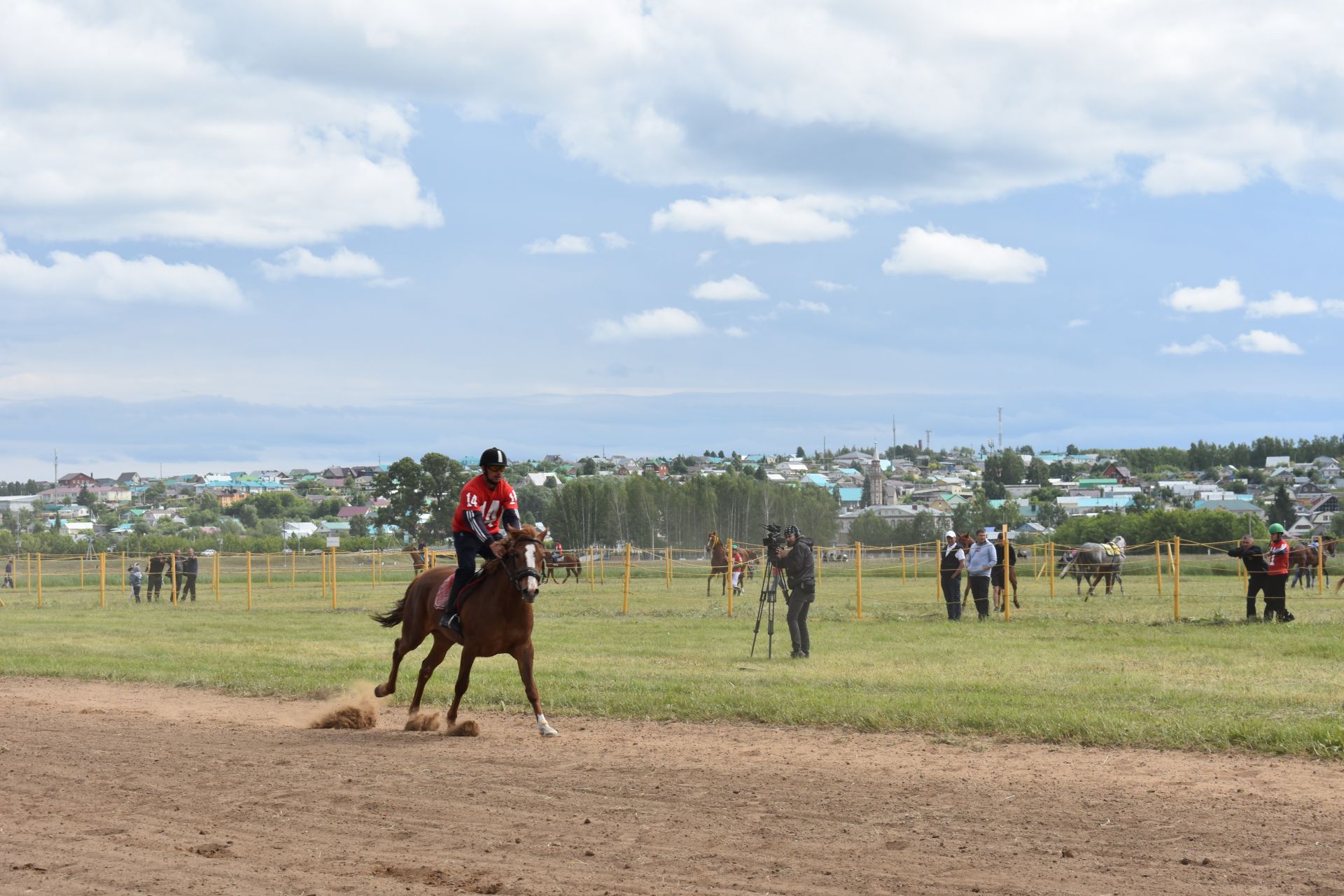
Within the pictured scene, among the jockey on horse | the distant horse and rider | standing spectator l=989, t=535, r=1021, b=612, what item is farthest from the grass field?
the distant horse and rider

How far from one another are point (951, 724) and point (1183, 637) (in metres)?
10.2

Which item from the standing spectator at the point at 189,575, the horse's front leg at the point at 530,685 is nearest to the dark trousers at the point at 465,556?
the horse's front leg at the point at 530,685

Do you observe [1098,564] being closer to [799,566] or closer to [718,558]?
[718,558]

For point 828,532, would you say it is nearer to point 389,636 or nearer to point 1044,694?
point 389,636

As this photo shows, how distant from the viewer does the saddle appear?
11.8m

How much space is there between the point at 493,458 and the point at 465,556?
1088 mm

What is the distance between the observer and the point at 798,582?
18.4 meters

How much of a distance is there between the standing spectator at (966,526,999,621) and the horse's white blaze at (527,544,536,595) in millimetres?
16070

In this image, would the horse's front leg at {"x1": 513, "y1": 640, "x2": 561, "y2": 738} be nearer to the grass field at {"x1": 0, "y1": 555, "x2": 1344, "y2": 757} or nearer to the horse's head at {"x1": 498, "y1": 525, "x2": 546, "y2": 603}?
the horse's head at {"x1": 498, "y1": 525, "x2": 546, "y2": 603}

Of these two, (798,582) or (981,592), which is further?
(981,592)

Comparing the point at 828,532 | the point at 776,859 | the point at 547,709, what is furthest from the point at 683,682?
the point at 828,532

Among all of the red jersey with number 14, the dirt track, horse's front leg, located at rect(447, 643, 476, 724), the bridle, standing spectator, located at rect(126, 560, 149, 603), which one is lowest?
standing spectator, located at rect(126, 560, 149, 603)

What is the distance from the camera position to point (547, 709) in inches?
527

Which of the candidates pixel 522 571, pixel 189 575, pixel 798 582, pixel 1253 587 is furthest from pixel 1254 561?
pixel 189 575
